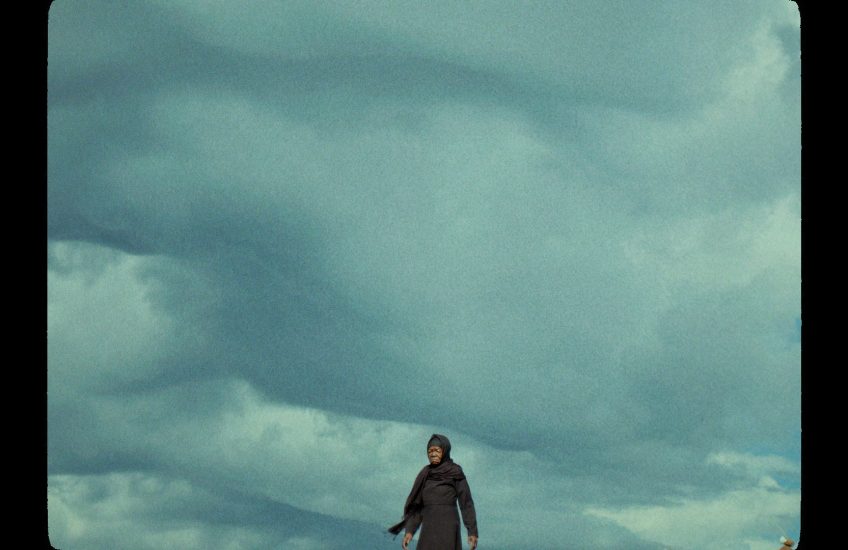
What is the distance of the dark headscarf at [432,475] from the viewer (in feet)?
139

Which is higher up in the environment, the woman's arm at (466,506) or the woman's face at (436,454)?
the woman's face at (436,454)

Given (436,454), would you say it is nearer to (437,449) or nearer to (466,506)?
(437,449)

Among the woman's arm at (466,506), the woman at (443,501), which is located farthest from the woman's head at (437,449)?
the woman's arm at (466,506)

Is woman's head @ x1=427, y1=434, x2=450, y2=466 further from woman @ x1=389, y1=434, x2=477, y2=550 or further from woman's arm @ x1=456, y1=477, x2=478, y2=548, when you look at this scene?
woman's arm @ x1=456, y1=477, x2=478, y2=548

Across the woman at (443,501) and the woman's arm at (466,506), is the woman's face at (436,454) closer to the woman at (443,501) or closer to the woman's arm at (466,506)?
the woman at (443,501)

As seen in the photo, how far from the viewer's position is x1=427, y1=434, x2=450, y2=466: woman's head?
4228cm

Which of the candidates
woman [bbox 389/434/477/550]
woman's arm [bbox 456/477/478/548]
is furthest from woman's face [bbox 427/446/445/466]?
woman's arm [bbox 456/477/478/548]
